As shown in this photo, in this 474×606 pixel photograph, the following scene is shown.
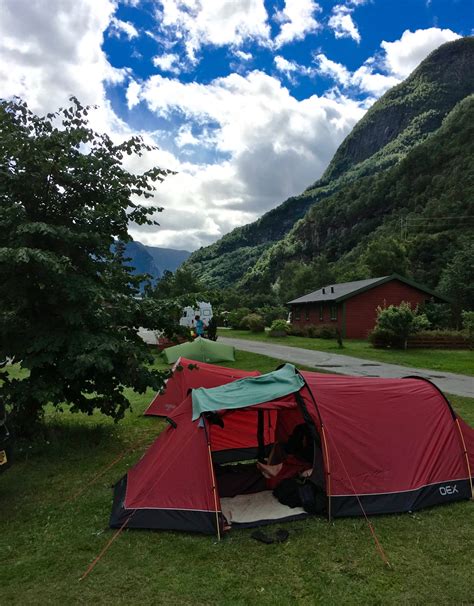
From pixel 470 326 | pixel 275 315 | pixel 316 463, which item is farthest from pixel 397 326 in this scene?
pixel 275 315

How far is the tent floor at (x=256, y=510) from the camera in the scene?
207 inches

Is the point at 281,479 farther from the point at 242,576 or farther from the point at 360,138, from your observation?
the point at 360,138

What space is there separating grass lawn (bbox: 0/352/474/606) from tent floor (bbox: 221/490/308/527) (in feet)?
0.65

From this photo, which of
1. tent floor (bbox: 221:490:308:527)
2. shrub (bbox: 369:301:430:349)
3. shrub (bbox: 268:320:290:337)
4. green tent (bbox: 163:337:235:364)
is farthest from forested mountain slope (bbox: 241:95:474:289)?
tent floor (bbox: 221:490:308:527)

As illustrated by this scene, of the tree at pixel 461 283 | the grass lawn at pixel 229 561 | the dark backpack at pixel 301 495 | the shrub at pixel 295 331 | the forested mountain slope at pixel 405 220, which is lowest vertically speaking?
the grass lawn at pixel 229 561

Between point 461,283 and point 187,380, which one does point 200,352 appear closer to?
point 187,380

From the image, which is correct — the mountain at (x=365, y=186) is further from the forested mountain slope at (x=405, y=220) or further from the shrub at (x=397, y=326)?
the shrub at (x=397, y=326)

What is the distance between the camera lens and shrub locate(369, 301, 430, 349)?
24091 millimetres

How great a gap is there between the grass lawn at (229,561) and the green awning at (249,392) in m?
1.46

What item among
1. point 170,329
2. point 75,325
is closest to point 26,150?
point 75,325

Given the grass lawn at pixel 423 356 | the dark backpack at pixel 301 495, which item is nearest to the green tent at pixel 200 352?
the grass lawn at pixel 423 356

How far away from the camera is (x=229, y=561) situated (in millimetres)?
4441

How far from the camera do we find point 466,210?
67625 millimetres

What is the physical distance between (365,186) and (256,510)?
375 feet
